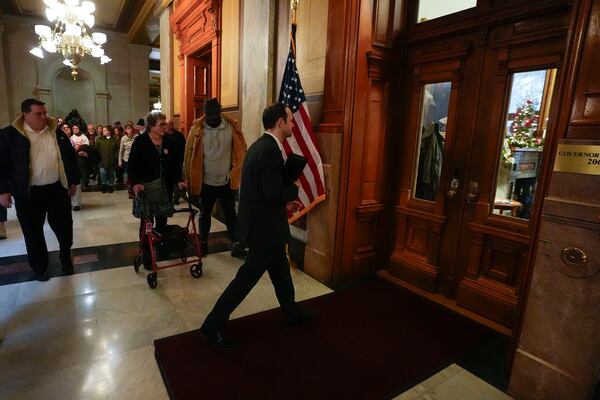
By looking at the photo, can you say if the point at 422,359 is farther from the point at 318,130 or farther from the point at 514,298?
the point at 318,130

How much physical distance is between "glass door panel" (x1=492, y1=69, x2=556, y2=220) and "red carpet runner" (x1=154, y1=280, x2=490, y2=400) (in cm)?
104

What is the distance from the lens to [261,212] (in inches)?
90.7

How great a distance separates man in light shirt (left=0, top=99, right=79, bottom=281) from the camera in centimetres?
310

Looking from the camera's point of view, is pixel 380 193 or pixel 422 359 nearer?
pixel 422 359

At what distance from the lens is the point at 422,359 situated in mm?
2410

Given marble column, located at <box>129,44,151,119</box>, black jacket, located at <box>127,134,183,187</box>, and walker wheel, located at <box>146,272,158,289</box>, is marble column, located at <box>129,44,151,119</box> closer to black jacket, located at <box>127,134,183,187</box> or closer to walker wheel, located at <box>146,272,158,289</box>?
black jacket, located at <box>127,134,183,187</box>

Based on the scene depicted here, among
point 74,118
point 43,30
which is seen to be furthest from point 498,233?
point 74,118

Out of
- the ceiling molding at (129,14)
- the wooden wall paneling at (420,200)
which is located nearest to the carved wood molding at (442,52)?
the wooden wall paneling at (420,200)

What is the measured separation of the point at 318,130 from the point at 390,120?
719 mm

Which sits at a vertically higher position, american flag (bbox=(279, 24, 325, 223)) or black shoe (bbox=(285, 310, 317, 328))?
american flag (bbox=(279, 24, 325, 223))

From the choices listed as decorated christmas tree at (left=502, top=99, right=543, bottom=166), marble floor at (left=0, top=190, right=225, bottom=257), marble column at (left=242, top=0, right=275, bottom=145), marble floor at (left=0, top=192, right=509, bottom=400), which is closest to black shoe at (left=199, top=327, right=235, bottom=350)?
marble floor at (left=0, top=192, right=509, bottom=400)

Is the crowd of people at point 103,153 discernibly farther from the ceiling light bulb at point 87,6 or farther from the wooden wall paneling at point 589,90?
the wooden wall paneling at point 589,90

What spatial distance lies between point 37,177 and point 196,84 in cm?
427

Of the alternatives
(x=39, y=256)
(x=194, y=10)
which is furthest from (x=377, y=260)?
(x=194, y=10)
